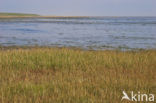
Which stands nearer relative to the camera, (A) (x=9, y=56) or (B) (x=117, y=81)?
(B) (x=117, y=81)

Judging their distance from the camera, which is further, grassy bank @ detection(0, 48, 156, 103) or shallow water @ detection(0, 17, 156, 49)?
shallow water @ detection(0, 17, 156, 49)

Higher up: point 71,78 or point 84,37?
point 71,78

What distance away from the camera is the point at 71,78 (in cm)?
688

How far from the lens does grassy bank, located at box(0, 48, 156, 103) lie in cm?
532

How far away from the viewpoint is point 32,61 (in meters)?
9.46

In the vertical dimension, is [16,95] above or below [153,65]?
above

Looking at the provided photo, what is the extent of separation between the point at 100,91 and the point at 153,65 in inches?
154

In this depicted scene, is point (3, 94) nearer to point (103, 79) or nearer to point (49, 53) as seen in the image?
point (103, 79)

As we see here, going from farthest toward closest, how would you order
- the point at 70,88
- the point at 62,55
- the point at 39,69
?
1. the point at 62,55
2. the point at 39,69
3. the point at 70,88

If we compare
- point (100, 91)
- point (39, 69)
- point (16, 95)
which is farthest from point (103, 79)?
point (39, 69)

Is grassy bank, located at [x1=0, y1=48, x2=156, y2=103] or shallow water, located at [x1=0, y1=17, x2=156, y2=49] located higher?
grassy bank, located at [x1=0, y1=48, x2=156, y2=103]

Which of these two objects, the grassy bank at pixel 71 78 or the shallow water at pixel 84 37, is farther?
the shallow water at pixel 84 37

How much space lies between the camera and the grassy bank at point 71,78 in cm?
532

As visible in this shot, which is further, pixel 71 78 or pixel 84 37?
pixel 84 37
